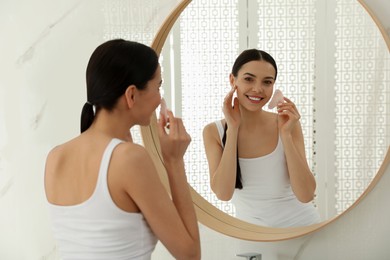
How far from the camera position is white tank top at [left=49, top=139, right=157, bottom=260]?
3.16 ft

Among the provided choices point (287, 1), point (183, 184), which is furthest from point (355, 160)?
point (183, 184)

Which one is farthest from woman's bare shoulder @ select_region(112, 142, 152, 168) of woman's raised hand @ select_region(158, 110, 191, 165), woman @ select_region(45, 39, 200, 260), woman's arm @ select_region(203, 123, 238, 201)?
woman's arm @ select_region(203, 123, 238, 201)

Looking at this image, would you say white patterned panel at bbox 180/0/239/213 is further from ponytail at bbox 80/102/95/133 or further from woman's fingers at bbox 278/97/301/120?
ponytail at bbox 80/102/95/133

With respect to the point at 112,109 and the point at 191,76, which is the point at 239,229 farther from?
the point at 112,109

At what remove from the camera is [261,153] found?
1.40 m

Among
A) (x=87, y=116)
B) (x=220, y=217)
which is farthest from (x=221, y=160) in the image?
(x=87, y=116)

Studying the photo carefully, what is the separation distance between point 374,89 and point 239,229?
15.8 inches

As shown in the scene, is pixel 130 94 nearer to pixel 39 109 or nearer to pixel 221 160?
pixel 221 160

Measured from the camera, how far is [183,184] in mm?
1049

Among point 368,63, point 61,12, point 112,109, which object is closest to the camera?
point 112,109

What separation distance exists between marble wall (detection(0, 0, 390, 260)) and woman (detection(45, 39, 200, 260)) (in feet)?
1.53

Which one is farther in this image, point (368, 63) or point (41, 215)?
point (41, 215)

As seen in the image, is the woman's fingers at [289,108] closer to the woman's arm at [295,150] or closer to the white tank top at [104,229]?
the woman's arm at [295,150]

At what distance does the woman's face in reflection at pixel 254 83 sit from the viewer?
1.38 metres
